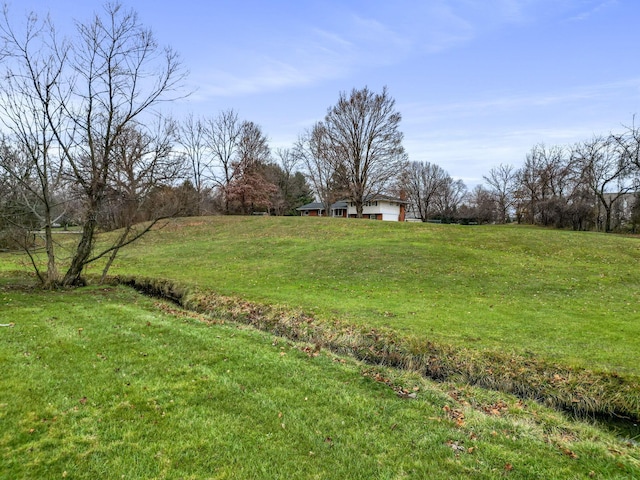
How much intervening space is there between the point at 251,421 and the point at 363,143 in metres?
35.8

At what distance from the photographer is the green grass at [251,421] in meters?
3.29

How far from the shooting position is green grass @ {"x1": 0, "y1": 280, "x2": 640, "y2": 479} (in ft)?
10.8

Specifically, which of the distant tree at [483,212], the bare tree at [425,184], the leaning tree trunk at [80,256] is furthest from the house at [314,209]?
the leaning tree trunk at [80,256]

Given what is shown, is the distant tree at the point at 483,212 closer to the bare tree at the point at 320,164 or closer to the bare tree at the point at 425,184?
the bare tree at the point at 425,184

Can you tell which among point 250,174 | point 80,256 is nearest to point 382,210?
point 250,174

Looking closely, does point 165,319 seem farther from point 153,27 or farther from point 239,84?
point 239,84

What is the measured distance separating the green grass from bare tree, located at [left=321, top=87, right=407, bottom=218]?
3265cm

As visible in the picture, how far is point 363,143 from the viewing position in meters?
37.0

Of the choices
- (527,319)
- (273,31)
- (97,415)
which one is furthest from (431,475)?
(273,31)

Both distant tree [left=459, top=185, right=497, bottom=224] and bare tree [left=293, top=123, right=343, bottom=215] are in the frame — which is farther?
distant tree [left=459, top=185, right=497, bottom=224]

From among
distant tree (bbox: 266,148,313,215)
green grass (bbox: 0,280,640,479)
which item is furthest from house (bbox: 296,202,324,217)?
green grass (bbox: 0,280,640,479)

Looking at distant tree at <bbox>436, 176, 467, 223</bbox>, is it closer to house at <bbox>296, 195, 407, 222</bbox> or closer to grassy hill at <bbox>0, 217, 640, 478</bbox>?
house at <bbox>296, 195, 407, 222</bbox>

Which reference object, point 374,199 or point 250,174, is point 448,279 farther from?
point 250,174

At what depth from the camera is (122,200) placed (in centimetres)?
1273
